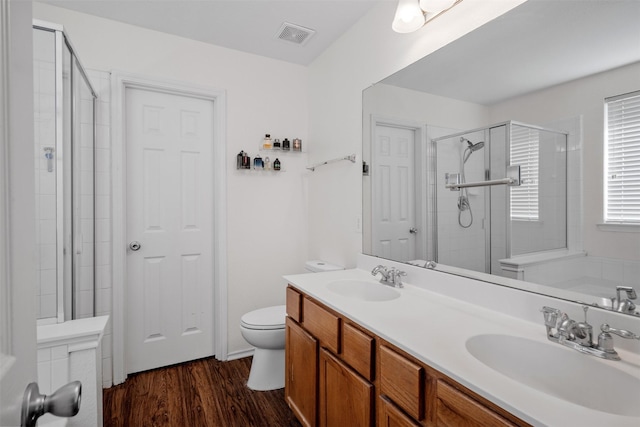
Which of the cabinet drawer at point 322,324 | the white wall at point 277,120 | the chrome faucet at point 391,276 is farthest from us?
the white wall at point 277,120

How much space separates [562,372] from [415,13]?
63.8 inches

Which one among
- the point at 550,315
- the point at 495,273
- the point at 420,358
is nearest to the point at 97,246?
the point at 420,358

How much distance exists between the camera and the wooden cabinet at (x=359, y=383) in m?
0.86

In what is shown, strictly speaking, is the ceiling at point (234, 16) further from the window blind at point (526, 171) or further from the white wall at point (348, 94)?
the window blind at point (526, 171)

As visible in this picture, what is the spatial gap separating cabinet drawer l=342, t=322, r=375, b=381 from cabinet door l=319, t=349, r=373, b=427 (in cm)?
4

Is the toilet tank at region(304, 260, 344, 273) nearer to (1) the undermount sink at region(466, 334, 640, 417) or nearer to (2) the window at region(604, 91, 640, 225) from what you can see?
(1) the undermount sink at region(466, 334, 640, 417)

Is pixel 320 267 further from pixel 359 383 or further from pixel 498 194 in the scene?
pixel 498 194

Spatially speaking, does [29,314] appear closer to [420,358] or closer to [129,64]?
[420,358]

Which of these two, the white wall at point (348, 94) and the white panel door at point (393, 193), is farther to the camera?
the white panel door at point (393, 193)

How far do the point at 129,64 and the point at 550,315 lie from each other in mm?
2833

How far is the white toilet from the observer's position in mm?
2145

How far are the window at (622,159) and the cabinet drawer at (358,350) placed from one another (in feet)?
2.97

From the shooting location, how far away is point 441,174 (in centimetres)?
165

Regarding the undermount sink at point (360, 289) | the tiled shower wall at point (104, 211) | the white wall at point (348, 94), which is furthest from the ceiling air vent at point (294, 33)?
the undermount sink at point (360, 289)
